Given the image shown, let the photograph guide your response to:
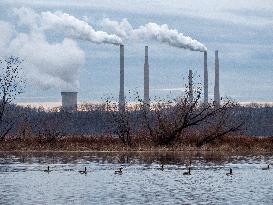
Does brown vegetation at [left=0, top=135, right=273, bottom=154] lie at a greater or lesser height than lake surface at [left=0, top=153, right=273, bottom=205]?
greater

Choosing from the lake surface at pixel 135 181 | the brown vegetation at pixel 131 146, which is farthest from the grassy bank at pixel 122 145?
the lake surface at pixel 135 181

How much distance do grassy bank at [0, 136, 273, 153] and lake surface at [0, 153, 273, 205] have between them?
9.63m

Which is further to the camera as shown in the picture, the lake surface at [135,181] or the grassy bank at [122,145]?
the grassy bank at [122,145]

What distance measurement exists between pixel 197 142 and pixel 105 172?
31.5 m

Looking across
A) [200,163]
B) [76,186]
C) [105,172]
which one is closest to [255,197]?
[76,186]

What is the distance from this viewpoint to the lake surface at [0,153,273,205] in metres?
37.9

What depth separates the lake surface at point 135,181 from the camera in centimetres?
3791

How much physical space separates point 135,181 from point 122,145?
37.8 m

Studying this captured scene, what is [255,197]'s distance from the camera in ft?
127

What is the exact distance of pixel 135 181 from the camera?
4812cm

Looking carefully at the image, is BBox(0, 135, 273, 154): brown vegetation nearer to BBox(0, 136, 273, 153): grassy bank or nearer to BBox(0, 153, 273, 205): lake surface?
BBox(0, 136, 273, 153): grassy bank

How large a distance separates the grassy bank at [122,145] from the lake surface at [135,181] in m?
9.63

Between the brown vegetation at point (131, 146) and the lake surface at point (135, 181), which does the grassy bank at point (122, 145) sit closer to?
the brown vegetation at point (131, 146)

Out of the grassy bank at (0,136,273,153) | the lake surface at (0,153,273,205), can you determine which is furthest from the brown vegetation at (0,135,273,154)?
the lake surface at (0,153,273,205)
